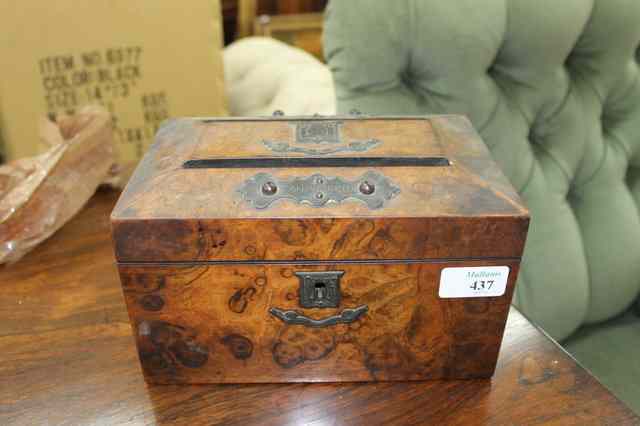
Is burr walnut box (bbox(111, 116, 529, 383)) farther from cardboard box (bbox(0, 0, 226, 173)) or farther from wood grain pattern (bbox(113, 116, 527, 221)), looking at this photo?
cardboard box (bbox(0, 0, 226, 173))

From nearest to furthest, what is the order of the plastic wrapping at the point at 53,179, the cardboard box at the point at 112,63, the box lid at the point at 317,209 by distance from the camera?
the box lid at the point at 317,209, the plastic wrapping at the point at 53,179, the cardboard box at the point at 112,63

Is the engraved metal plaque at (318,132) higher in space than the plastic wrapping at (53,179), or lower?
higher

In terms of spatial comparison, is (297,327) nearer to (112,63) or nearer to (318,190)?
(318,190)

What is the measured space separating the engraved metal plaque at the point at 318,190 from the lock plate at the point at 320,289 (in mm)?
74

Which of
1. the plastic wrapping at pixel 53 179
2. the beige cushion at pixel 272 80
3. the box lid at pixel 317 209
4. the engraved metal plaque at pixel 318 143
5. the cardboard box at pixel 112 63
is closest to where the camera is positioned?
the box lid at pixel 317 209

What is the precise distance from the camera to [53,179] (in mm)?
839

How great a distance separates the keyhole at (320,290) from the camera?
55 centimetres

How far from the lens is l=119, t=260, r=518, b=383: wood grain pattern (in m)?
0.54

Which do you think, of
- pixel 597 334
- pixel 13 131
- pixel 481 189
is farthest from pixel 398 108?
pixel 13 131

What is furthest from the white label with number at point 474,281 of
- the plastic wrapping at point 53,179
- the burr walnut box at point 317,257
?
the plastic wrapping at point 53,179

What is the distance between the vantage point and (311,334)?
0.58 m

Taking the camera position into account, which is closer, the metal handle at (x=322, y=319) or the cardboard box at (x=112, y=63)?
the metal handle at (x=322, y=319)

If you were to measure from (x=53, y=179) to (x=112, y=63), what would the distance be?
0.37 m

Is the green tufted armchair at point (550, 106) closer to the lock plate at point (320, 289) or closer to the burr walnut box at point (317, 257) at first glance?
the burr walnut box at point (317, 257)
